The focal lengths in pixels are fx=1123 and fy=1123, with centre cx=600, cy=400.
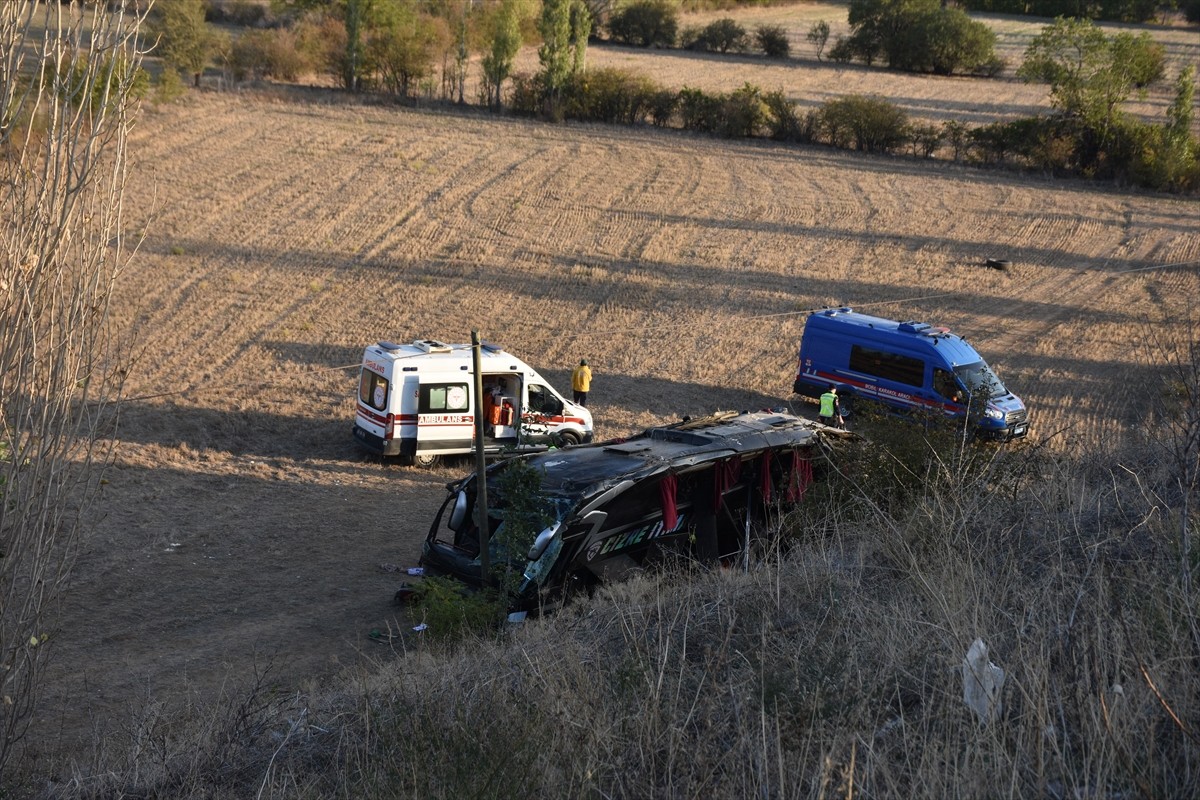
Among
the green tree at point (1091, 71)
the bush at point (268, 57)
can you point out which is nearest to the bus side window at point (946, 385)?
the green tree at point (1091, 71)

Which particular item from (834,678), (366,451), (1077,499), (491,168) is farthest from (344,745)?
(491,168)

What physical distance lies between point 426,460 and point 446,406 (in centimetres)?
88

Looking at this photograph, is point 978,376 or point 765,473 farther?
point 978,376

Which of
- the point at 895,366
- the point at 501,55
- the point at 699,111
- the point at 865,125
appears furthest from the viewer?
the point at 501,55

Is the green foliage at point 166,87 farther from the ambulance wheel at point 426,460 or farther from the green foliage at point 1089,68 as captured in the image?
the green foliage at point 1089,68

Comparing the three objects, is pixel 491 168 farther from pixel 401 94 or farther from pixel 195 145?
pixel 401 94

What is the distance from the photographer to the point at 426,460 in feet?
55.7

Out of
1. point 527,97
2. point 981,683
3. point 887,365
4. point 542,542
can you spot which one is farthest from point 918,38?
point 981,683

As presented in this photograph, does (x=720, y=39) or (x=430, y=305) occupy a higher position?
(x=720, y=39)

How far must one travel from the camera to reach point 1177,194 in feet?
135

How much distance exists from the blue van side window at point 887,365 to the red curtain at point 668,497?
9.33 metres

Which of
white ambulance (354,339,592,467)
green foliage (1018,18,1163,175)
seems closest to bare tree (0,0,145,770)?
white ambulance (354,339,592,467)

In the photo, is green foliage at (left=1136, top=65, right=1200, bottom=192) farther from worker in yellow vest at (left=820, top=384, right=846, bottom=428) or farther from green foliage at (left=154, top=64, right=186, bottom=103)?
green foliage at (left=154, top=64, right=186, bottom=103)

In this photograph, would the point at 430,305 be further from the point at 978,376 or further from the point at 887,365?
the point at 978,376
